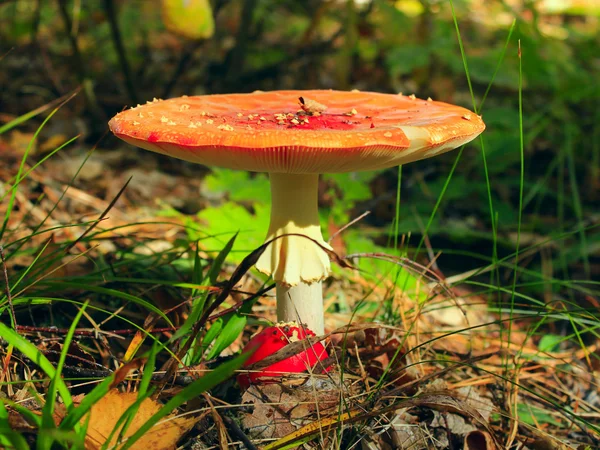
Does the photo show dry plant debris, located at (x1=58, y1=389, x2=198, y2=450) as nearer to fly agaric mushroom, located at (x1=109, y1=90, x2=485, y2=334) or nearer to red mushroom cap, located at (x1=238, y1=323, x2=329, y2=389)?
red mushroom cap, located at (x1=238, y1=323, x2=329, y2=389)

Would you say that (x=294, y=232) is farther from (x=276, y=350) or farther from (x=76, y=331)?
(x=76, y=331)

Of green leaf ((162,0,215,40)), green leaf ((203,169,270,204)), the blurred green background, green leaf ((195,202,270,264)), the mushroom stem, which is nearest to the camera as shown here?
the mushroom stem

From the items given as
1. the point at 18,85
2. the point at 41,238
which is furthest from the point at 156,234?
the point at 18,85

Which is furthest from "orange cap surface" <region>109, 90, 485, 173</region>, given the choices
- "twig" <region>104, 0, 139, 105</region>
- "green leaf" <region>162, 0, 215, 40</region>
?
"twig" <region>104, 0, 139, 105</region>

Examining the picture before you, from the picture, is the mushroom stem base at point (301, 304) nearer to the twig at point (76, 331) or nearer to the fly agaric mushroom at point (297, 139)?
the fly agaric mushroom at point (297, 139)

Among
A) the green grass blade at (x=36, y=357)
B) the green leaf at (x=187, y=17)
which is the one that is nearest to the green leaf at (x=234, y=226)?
the green leaf at (x=187, y=17)

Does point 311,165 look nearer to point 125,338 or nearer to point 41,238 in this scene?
point 125,338
